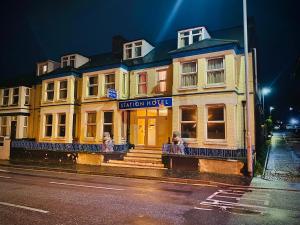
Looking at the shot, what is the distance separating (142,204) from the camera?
7.77 m

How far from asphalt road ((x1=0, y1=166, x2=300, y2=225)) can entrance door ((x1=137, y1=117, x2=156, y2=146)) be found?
9.25m

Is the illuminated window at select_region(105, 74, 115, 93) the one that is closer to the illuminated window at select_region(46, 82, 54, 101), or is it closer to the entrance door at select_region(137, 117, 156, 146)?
the entrance door at select_region(137, 117, 156, 146)

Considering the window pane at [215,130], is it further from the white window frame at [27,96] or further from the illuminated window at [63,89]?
the white window frame at [27,96]

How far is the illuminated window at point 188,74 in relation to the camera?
1758 centimetres

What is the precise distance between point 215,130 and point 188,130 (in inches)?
76.3

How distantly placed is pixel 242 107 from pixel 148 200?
11.0 metres

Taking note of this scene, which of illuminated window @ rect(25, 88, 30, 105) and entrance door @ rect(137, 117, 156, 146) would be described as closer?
entrance door @ rect(137, 117, 156, 146)

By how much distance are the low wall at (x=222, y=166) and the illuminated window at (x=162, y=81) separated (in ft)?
23.5

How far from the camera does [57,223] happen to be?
19.4 ft

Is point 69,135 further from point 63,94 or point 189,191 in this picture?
point 189,191

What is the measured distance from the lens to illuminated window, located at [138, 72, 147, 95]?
20.6m

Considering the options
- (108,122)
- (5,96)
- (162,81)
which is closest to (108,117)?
(108,122)

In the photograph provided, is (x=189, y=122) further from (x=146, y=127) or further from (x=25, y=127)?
(x=25, y=127)

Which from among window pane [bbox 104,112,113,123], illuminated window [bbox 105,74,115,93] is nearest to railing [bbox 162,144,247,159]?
window pane [bbox 104,112,113,123]
